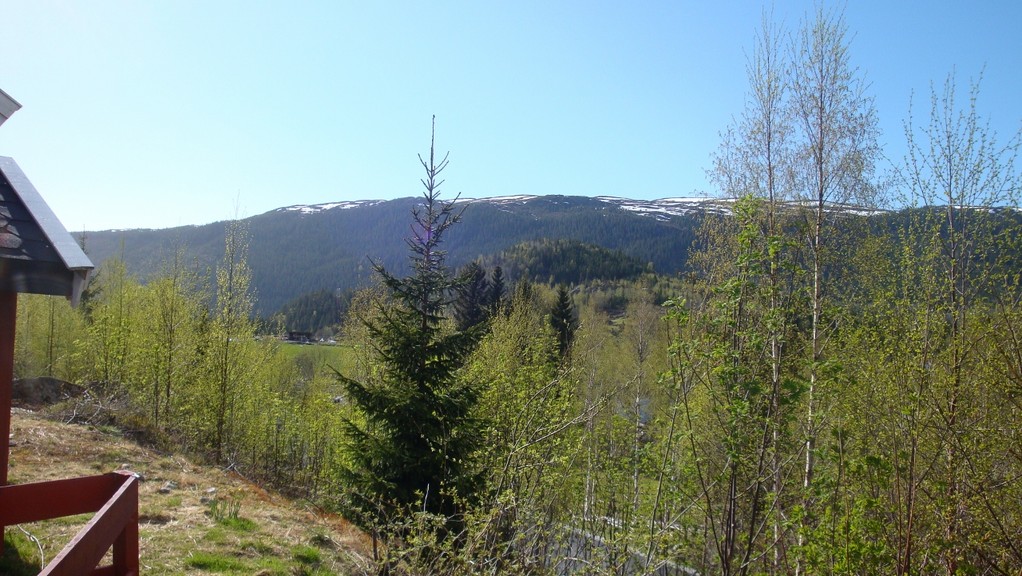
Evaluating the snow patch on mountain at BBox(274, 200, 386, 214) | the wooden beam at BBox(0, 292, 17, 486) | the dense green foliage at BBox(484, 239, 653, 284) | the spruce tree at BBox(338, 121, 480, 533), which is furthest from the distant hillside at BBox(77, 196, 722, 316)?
the wooden beam at BBox(0, 292, 17, 486)

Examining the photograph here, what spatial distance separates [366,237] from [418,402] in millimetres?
167695

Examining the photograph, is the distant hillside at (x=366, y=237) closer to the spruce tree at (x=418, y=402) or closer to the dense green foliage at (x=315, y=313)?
the dense green foliage at (x=315, y=313)

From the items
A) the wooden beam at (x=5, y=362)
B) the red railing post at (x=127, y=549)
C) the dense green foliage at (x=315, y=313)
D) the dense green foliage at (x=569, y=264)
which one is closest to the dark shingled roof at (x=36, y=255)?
the wooden beam at (x=5, y=362)

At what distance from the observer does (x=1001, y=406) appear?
4.96m

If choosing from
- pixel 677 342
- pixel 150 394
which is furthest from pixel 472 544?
pixel 150 394

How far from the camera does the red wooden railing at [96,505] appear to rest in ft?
8.84

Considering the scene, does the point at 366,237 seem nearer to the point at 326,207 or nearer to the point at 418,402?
the point at 326,207

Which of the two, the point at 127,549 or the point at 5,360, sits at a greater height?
the point at 5,360

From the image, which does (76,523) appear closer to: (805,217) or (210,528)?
(210,528)

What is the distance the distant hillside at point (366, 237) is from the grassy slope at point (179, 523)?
401 ft

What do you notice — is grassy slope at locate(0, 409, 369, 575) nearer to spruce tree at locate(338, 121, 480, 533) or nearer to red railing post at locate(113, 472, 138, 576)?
spruce tree at locate(338, 121, 480, 533)

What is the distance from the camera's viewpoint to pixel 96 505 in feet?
10.2

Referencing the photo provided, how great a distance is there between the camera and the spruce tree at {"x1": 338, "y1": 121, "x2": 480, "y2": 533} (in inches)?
323

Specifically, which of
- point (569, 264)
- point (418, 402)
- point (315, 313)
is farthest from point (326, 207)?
point (418, 402)
